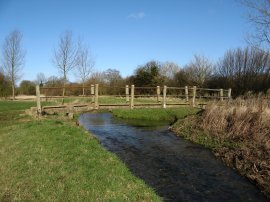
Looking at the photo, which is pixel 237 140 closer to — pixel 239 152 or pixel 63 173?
pixel 239 152

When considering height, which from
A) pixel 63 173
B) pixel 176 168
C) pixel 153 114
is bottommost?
pixel 176 168

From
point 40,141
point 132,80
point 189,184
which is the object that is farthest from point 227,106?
point 132,80

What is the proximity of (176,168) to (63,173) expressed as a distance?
3475 millimetres

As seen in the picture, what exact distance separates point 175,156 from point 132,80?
131ft

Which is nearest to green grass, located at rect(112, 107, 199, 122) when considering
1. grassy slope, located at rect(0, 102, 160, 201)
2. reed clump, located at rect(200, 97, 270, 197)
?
reed clump, located at rect(200, 97, 270, 197)

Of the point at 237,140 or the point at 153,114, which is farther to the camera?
the point at 153,114

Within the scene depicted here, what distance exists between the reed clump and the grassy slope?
3427mm

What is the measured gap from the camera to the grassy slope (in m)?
6.01

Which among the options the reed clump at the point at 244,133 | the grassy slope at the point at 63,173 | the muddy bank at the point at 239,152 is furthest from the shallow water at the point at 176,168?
the grassy slope at the point at 63,173

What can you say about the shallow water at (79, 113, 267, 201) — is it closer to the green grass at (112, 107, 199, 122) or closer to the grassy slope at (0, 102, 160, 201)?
the grassy slope at (0, 102, 160, 201)

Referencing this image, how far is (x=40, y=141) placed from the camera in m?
10.2

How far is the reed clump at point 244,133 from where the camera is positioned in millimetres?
8469

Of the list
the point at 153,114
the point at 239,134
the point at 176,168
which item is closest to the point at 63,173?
the point at 176,168

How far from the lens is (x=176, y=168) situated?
29.8ft
